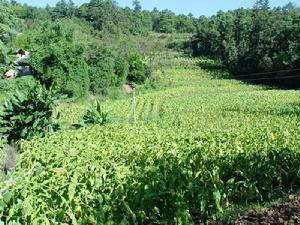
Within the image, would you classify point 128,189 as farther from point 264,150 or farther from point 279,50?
point 279,50

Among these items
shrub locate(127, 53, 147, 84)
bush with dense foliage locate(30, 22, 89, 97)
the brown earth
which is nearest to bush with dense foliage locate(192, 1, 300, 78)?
shrub locate(127, 53, 147, 84)

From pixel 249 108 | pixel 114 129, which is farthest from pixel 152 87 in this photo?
pixel 114 129

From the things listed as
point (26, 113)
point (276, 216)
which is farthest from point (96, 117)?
point (276, 216)

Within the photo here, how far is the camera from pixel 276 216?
21.6ft

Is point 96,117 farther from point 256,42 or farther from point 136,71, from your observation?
point 256,42

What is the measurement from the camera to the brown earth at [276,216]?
250 inches

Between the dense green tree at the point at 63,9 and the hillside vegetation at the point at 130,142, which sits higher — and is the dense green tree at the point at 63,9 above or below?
above

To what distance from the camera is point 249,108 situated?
4291 centimetres

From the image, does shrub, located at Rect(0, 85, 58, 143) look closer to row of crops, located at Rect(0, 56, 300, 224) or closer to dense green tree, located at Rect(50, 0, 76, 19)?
row of crops, located at Rect(0, 56, 300, 224)

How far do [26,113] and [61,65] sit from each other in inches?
1349

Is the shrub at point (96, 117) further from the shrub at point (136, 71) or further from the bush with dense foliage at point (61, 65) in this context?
the shrub at point (136, 71)

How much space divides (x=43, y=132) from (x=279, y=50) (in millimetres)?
61226

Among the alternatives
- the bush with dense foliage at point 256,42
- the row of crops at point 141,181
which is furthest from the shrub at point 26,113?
the bush with dense foliage at point 256,42

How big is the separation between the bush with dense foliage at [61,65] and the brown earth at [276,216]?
4371 centimetres
